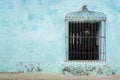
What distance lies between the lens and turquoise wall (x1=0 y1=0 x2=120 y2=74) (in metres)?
11.7

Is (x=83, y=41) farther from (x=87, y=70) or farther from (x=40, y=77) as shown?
(x=40, y=77)

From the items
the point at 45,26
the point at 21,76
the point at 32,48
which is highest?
the point at 45,26

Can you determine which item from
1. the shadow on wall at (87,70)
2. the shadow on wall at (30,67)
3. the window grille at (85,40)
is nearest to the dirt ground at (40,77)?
the shadow on wall at (30,67)

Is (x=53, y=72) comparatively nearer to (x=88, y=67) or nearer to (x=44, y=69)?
(x=44, y=69)

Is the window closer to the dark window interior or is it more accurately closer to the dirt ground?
the dark window interior

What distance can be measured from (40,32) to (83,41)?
154cm


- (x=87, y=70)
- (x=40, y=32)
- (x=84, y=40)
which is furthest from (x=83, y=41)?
(x=40, y=32)

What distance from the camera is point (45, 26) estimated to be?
11727 millimetres

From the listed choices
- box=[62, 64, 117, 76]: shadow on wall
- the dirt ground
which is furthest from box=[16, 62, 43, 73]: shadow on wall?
box=[62, 64, 117, 76]: shadow on wall

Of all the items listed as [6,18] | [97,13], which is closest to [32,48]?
[6,18]

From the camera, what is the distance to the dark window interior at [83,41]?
12.0 meters

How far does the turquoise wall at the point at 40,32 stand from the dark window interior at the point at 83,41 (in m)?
0.42

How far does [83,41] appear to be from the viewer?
11992 mm

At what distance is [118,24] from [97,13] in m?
0.81
